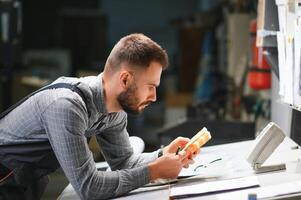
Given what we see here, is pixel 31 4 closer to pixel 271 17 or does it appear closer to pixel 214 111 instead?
pixel 214 111

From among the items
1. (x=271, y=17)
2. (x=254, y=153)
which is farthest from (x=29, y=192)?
(x=271, y=17)

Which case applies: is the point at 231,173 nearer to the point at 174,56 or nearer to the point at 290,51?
the point at 290,51

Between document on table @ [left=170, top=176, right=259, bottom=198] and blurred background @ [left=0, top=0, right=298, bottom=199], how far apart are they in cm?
98

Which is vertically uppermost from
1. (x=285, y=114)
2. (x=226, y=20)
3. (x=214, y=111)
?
(x=226, y=20)

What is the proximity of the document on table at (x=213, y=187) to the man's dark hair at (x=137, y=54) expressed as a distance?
429 mm

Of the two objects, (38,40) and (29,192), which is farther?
(38,40)

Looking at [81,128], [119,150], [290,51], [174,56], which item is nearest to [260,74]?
[290,51]

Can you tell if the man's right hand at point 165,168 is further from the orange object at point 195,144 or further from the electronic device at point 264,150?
the electronic device at point 264,150

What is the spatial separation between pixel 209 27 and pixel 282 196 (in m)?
5.11

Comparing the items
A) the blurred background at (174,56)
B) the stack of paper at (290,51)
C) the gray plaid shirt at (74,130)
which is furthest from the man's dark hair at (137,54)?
the blurred background at (174,56)

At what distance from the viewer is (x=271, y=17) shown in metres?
2.87

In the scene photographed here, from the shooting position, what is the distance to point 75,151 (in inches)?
78.5

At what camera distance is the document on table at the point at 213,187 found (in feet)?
6.41

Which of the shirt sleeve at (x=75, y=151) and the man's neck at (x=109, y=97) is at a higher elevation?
the man's neck at (x=109, y=97)
